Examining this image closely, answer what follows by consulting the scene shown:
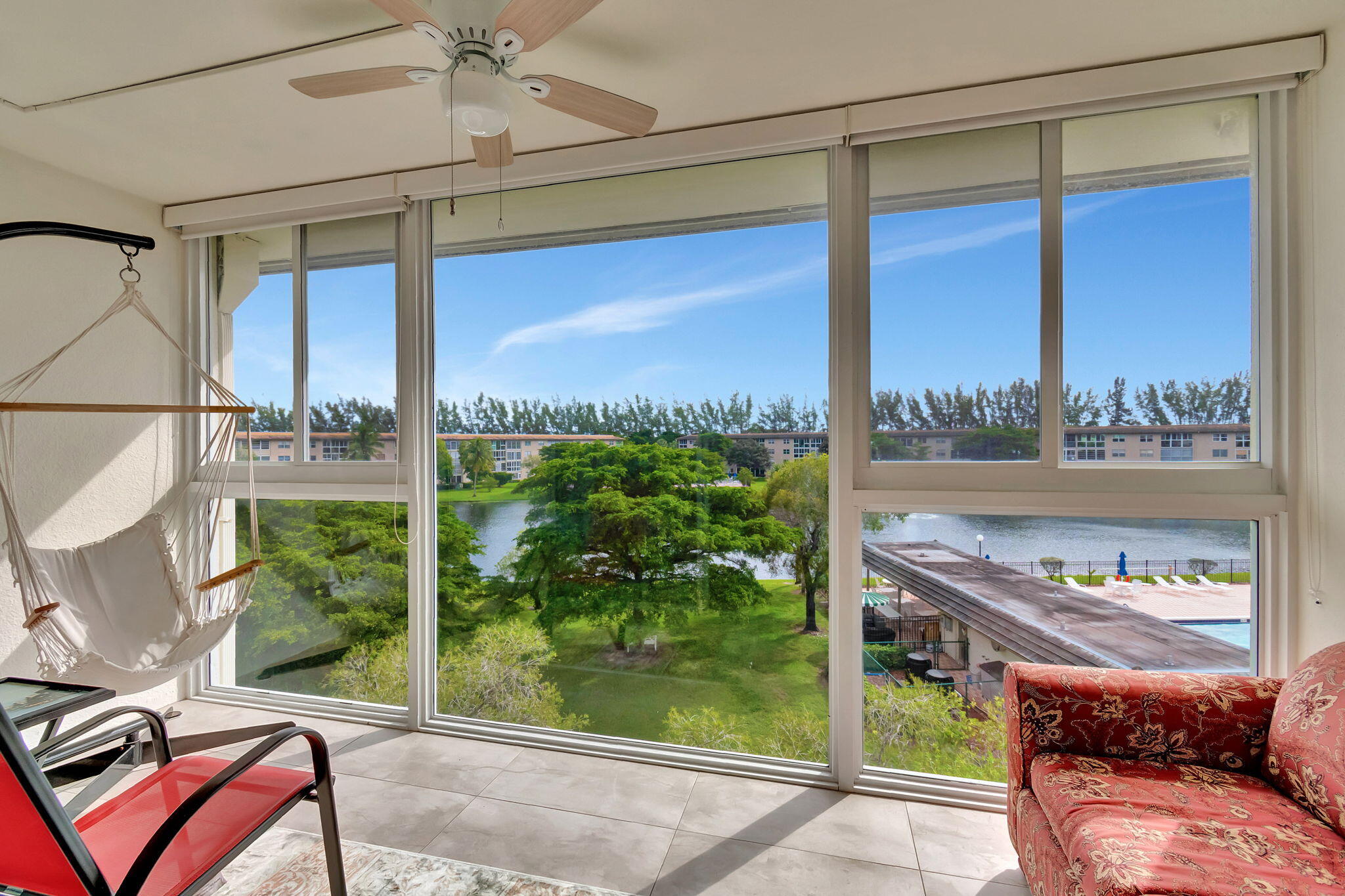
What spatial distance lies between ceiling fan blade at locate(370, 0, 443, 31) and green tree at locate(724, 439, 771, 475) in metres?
1.61

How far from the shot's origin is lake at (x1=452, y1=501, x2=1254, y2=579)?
1982 mm

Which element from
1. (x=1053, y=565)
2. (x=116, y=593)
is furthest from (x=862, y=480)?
(x=116, y=593)

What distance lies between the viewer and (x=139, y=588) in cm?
225

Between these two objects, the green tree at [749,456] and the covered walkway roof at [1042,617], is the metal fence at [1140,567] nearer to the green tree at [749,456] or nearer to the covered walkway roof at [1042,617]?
the covered walkway roof at [1042,617]

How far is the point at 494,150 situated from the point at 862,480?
166cm

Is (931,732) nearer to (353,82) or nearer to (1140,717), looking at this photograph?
(1140,717)

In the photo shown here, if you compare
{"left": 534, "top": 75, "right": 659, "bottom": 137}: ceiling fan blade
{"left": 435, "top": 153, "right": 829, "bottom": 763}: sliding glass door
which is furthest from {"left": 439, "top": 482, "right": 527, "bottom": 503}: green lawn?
{"left": 534, "top": 75, "right": 659, "bottom": 137}: ceiling fan blade

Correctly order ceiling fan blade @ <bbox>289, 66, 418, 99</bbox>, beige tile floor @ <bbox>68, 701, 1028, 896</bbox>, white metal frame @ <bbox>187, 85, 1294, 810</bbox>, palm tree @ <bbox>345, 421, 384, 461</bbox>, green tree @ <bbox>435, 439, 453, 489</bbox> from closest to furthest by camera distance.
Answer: ceiling fan blade @ <bbox>289, 66, 418, 99</bbox>, beige tile floor @ <bbox>68, 701, 1028, 896</bbox>, white metal frame @ <bbox>187, 85, 1294, 810</bbox>, green tree @ <bbox>435, 439, 453, 489</bbox>, palm tree @ <bbox>345, 421, 384, 461</bbox>

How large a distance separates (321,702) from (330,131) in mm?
2508

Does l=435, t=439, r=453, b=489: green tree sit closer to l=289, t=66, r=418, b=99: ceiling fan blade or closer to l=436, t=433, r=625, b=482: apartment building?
l=436, t=433, r=625, b=482: apartment building

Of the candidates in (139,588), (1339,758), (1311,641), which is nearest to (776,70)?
(1339,758)

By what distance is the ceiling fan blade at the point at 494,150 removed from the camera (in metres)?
1.78

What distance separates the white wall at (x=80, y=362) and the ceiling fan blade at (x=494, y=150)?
2024 millimetres

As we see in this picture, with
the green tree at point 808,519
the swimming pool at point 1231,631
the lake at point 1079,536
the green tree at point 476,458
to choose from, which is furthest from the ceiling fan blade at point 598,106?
the swimming pool at point 1231,631
